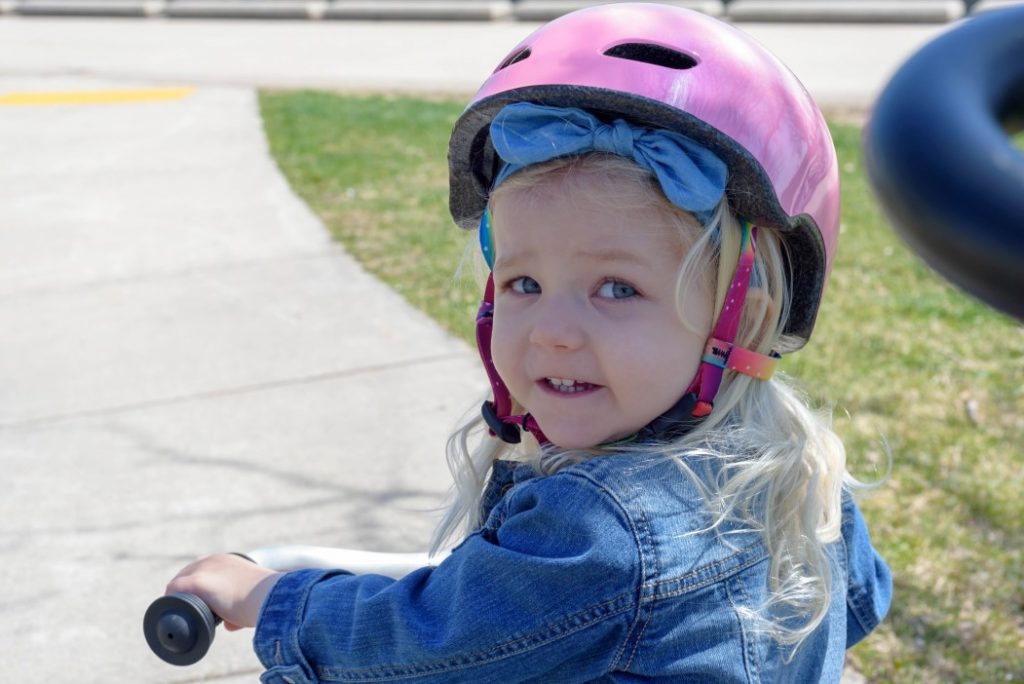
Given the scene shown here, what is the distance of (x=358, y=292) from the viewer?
5.72m

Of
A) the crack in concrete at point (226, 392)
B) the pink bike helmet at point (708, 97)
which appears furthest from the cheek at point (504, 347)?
the crack in concrete at point (226, 392)

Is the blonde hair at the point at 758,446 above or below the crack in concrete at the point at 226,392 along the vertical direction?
above

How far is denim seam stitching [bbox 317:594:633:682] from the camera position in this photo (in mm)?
1750

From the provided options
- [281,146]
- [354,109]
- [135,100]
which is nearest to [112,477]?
[281,146]

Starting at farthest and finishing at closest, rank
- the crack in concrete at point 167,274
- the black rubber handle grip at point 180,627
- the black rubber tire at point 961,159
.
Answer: the crack in concrete at point 167,274
the black rubber handle grip at point 180,627
the black rubber tire at point 961,159

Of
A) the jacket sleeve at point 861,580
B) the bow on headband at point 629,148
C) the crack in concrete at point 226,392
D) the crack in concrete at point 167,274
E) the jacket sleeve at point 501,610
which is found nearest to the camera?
the jacket sleeve at point 501,610

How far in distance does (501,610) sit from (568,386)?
37 centimetres

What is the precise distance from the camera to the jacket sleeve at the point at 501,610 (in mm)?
1749

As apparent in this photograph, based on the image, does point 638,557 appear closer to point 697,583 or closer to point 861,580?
point 697,583

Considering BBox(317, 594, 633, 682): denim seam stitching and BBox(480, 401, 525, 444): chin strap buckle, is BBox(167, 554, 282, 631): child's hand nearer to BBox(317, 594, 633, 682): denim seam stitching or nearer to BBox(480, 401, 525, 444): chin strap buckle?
BBox(317, 594, 633, 682): denim seam stitching

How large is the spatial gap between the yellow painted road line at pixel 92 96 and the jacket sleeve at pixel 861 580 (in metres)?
9.95

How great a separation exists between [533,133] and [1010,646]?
188 cm

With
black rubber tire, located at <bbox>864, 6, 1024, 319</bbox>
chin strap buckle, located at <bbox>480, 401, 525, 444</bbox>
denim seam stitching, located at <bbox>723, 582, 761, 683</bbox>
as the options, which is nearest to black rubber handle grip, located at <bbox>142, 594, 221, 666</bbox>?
chin strap buckle, located at <bbox>480, 401, 525, 444</bbox>

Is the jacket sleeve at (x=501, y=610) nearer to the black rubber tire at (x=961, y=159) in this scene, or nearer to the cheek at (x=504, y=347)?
the cheek at (x=504, y=347)
